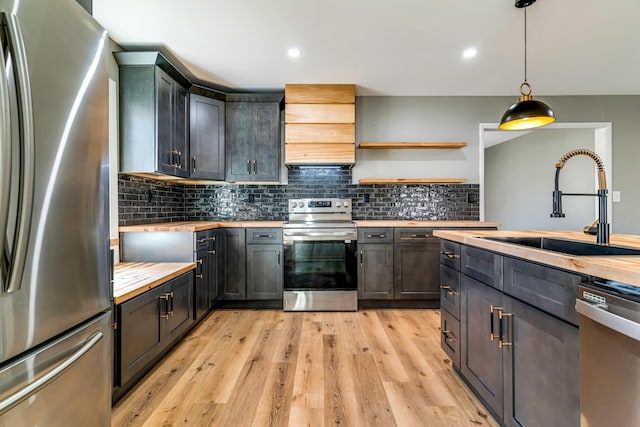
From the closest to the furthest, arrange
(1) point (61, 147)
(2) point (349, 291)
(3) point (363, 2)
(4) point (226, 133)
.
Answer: (1) point (61, 147)
(3) point (363, 2)
(2) point (349, 291)
(4) point (226, 133)

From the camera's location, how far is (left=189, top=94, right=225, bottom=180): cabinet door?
10.0 ft

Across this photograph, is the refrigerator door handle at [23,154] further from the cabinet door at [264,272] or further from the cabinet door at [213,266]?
the cabinet door at [264,272]

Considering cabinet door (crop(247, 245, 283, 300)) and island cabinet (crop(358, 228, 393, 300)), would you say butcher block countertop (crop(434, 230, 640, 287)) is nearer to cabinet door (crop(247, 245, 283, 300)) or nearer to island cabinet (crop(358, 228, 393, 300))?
island cabinet (crop(358, 228, 393, 300))

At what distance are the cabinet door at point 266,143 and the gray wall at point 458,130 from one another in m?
1.01

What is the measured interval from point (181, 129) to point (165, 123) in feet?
0.86

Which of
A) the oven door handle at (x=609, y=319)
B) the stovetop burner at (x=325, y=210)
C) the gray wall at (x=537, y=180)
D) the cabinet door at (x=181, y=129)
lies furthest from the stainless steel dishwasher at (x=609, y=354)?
the gray wall at (x=537, y=180)

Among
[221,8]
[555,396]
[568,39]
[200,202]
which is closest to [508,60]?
[568,39]

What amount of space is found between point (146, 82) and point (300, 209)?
1987 mm

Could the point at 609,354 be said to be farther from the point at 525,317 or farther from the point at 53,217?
the point at 53,217

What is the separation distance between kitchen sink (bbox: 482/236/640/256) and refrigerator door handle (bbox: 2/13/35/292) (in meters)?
2.04

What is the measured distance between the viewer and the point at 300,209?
3.51m

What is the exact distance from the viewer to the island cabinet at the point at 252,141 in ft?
10.8

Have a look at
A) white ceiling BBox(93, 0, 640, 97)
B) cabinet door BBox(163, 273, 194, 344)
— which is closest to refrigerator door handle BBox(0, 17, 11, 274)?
cabinet door BBox(163, 273, 194, 344)

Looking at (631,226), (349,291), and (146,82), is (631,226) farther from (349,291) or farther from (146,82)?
(146,82)
